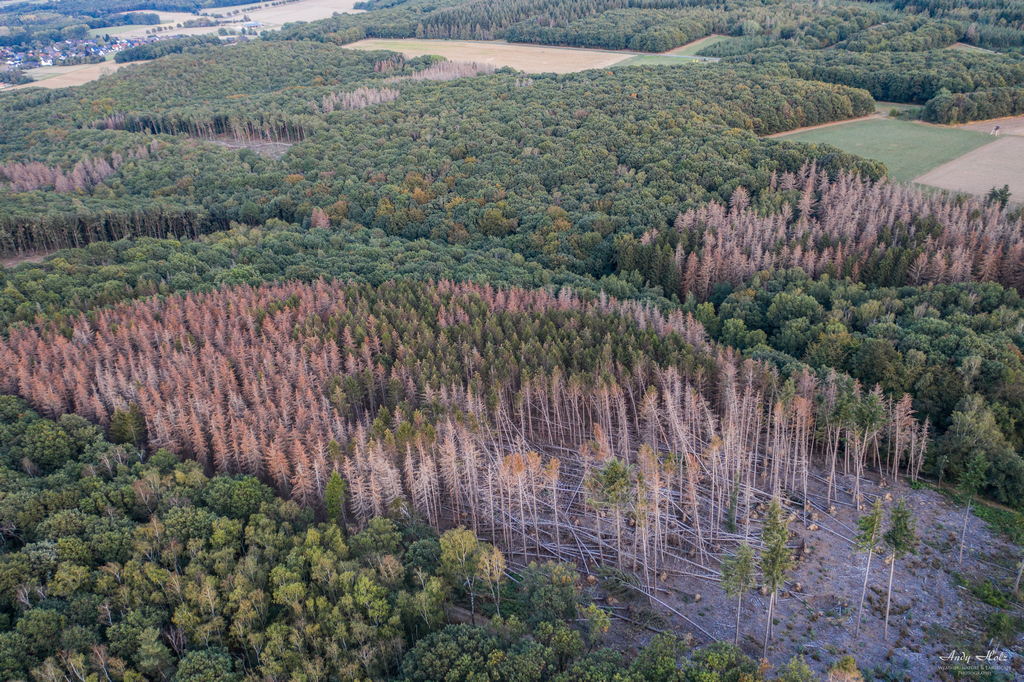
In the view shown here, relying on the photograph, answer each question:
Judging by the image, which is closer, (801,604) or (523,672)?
(523,672)

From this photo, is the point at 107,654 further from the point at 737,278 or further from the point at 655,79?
the point at 655,79

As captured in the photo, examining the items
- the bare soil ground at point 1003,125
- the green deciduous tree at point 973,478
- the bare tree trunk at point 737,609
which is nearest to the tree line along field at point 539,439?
the bare tree trunk at point 737,609

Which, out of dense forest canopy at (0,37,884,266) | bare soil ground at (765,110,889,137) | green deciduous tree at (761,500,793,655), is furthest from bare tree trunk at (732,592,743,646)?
bare soil ground at (765,110,889,137)

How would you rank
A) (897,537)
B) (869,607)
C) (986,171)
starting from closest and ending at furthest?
(897,537), (869,607), (986,171)

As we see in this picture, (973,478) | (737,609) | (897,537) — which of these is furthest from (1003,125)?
(737,609)

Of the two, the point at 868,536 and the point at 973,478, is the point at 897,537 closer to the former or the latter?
the point at 868,536

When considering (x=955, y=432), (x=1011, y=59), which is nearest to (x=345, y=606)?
(x=955, y=432)
